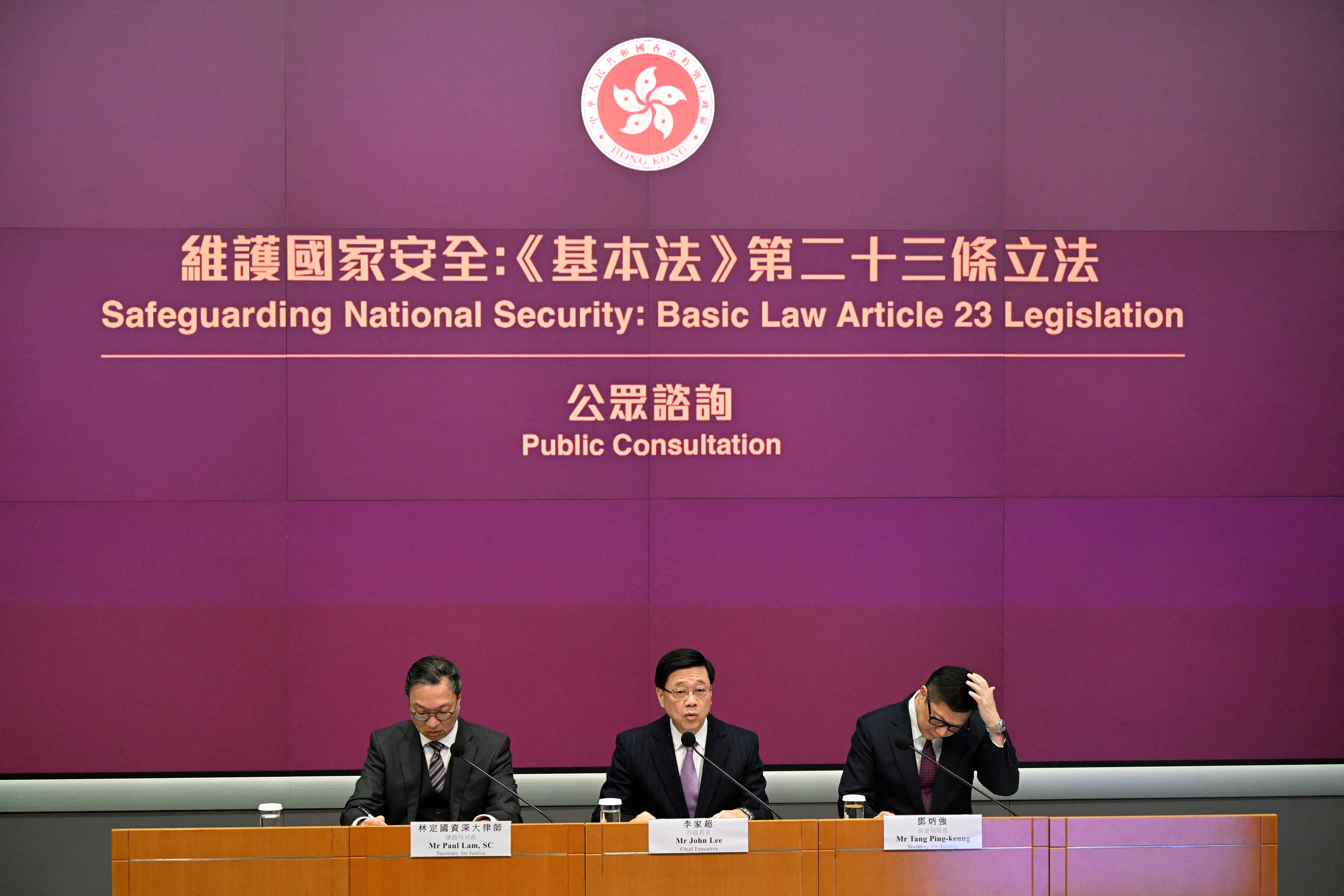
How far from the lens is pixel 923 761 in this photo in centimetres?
286

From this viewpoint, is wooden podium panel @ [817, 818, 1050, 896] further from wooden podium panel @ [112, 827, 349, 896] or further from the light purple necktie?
wooden podium panel @ [112, 827, 349, 896]

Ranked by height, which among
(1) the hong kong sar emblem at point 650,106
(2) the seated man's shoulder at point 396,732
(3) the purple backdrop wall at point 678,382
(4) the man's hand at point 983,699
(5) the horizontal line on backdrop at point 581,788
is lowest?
(5) the horizontal line on backdrop at point 581,788

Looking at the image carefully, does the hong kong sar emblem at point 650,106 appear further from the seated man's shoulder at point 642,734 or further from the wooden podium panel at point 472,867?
the wooden podium panel at point 472,867

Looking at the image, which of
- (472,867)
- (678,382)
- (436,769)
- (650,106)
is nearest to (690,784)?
(436,769)

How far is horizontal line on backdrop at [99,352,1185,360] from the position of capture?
3.59m

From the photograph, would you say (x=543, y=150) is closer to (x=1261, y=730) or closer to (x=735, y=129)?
(x=735, y=129)

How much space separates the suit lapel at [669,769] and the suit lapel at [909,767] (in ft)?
1.98

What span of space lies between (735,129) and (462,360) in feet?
4.14

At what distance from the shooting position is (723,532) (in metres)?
3.66

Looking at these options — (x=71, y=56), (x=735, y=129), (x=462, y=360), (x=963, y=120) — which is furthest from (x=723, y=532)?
(x=71, y=56)

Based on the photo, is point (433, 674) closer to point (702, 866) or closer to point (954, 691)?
point (702, 866)

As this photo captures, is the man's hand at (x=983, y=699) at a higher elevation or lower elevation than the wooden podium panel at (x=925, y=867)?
higher

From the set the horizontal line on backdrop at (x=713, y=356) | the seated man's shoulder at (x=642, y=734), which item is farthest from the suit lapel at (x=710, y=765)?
the horizontal line on backdrop at (x=713, y=356)

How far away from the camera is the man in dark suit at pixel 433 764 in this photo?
2807 mm
